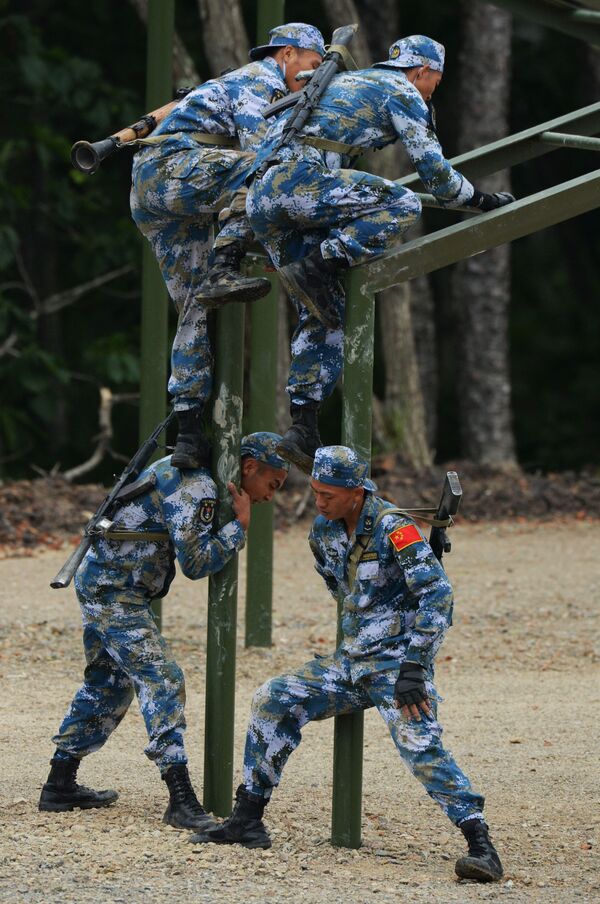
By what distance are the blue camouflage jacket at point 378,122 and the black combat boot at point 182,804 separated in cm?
232

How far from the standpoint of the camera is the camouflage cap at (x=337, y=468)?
5594 mm

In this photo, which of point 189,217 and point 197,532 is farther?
point 189,217

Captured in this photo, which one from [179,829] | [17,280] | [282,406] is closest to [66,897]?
[179,829]

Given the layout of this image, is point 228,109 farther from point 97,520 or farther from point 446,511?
point 446,511

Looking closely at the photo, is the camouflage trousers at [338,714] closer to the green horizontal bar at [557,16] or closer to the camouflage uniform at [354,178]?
the camouflage uniform at [354,178]

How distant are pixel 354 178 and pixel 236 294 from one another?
1.97 feet

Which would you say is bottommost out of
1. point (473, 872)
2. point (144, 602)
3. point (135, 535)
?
point (473, 872)

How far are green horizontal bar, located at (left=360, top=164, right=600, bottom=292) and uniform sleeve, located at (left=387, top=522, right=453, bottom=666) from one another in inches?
37.6

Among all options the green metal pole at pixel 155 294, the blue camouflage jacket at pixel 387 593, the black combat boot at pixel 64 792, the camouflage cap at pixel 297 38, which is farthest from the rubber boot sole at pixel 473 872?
the green metal pole at pixel 155 294

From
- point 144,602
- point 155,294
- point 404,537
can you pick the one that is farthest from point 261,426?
point 404,537

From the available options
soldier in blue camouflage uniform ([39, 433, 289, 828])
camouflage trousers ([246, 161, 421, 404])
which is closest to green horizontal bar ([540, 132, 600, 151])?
camouflage trousers ([246, 161, 421, 404])

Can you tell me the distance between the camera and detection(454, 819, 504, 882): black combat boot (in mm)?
5555

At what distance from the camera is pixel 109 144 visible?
20.7 ft

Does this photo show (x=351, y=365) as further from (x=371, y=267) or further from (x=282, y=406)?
(x=282, y=406)
